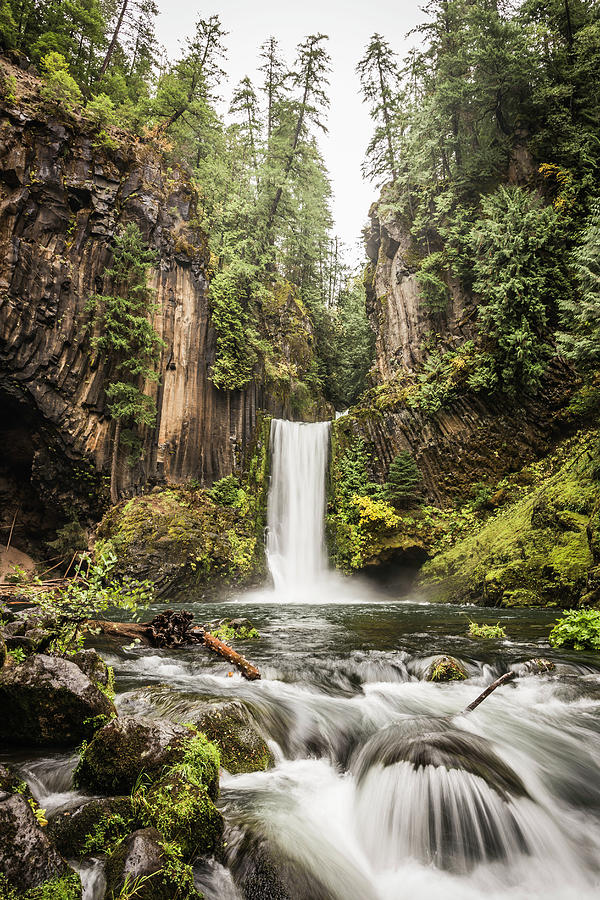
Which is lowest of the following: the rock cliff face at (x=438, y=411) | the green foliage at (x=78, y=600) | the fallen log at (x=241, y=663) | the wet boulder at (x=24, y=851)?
the fallen log at (x=241, y=663)

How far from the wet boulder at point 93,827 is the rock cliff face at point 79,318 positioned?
16.1 metres

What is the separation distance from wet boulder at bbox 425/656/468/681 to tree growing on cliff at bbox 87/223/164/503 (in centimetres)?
1491

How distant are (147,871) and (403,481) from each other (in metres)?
17.2

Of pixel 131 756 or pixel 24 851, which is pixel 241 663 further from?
pixel 24 851

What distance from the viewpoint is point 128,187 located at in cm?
1939

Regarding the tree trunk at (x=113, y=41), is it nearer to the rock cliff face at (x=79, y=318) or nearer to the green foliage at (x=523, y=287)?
the rock cliff face at (x=79, y=318)

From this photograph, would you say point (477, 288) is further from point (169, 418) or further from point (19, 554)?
point (19, 554)

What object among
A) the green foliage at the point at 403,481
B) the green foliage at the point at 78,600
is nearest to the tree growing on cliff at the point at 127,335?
the green foliage at the point at 403,481

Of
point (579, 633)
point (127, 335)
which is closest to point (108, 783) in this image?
point (579, 633)

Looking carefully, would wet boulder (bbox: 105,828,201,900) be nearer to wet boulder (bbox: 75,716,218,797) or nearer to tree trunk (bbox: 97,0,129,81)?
wet boulder (bbox: 75,716,218,797)

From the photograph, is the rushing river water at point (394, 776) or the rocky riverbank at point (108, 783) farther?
the rushing river water at point (394, 776)

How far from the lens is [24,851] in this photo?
2100 mm

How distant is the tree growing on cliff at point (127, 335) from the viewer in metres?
17.5

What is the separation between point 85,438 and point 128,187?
1148 centimetres
